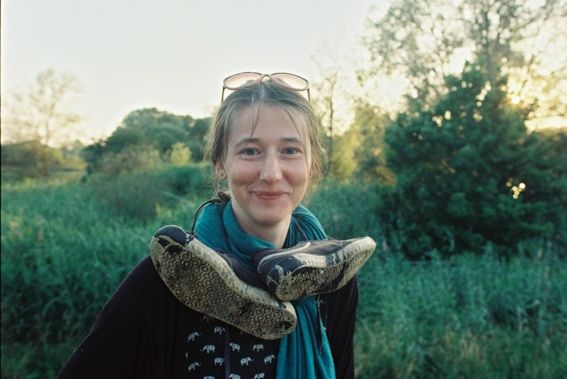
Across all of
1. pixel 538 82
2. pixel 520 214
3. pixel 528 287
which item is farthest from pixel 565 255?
pixel 538 82

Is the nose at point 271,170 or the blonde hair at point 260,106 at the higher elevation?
the blonde hair at point 260,106

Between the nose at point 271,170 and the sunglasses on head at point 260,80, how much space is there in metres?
0.24

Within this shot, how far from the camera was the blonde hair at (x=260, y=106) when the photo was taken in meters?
1.42

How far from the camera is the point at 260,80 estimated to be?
4.93ft

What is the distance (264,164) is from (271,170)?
0.03m

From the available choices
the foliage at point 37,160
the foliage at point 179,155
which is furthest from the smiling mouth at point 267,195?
the foliage at point 37,160

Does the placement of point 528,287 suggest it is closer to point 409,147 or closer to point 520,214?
point 520,214

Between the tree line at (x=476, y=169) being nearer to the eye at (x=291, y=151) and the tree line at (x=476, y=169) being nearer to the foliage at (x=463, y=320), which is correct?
the foliage at (x=463, y=320)

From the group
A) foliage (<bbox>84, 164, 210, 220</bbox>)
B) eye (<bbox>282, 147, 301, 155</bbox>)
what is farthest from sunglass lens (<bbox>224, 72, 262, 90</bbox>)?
foliage (<bbox>84, 164, 210, 220</bbox>)

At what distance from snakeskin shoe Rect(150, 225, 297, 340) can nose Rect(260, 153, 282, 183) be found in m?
0.23

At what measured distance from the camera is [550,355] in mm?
3775

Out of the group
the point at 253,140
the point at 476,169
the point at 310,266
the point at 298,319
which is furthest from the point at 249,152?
the point at 476,169

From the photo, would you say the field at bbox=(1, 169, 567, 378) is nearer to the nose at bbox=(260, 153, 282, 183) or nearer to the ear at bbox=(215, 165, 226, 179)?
the ear at bbox=(215, 165, 226, 179)

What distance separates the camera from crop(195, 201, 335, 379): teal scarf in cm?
135
